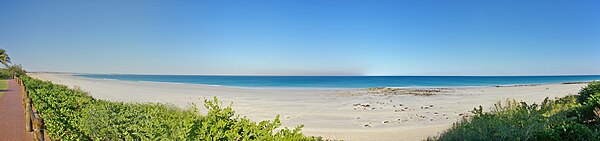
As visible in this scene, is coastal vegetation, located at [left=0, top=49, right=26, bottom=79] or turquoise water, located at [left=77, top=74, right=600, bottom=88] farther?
turquoise water, located at [left=77, top=74, right=600, bottom=88]

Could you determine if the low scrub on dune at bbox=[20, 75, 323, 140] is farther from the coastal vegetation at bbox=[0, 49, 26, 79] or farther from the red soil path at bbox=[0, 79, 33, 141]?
the coastal vegetation at bbox=[0, 49, 26, 79]

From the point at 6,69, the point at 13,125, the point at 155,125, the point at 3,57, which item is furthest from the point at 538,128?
the point at 6,69

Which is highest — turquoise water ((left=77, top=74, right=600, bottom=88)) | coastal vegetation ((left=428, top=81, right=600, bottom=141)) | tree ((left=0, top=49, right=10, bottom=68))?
tree ((left=0, top=49, right=10, bottom=68))

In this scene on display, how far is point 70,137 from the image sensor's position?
244 inches

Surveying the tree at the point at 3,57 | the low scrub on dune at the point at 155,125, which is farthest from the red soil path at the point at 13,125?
the tree at the point at 3,57

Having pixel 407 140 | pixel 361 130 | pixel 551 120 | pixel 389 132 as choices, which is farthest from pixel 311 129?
pixel 551 120

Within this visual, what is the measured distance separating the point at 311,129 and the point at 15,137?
7719 millimetres

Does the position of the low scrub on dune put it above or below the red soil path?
above

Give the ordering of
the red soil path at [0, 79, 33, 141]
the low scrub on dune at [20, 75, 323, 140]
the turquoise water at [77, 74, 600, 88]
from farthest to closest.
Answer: the turquoise water at [77, 74, 600, 88] → the red soil path at [0, 79, 33, 141] → the low scrub on dune at [20, 75, 323, 140]

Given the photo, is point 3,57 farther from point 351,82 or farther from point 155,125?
point 351,82

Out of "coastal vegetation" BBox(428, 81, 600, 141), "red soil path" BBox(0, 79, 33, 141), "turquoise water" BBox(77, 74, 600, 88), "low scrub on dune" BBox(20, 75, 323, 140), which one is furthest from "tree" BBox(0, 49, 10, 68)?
"coastal vegetation" BBox(428, 81, 600, 141)

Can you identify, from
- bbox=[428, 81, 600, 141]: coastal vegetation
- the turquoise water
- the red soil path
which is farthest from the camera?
the turquoise water

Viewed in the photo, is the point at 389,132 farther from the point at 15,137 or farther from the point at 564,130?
the point at 15,137

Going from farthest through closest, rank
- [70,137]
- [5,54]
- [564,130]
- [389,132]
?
[5,54], [389,132], [70,137], [564,130]
